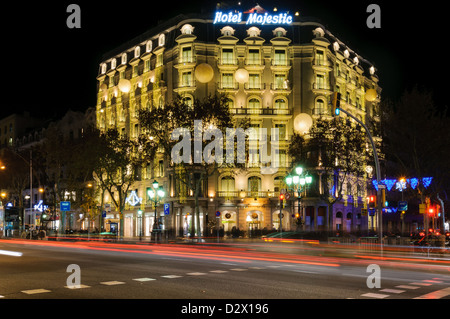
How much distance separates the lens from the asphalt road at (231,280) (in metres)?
11.0

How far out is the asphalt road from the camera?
36.2 ft

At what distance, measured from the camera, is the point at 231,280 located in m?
13.9

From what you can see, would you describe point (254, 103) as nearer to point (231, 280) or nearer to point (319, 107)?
point (319, 107)

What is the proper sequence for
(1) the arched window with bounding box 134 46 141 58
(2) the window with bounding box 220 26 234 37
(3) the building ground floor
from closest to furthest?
1. (3) the building ground floor
2. (2) the window with bounding box 220 26 234 37
3. (1) the arched window with bounding box 134 46 141 58

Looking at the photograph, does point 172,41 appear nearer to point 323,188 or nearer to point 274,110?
Answer: point 274,110

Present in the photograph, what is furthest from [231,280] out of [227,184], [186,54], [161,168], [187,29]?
[187,29]

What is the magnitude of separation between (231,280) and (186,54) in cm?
4866

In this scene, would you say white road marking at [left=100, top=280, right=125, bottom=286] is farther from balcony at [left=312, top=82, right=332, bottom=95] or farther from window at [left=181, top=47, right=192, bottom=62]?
balcony at [left=312, top=82, right=332, bottom=95]

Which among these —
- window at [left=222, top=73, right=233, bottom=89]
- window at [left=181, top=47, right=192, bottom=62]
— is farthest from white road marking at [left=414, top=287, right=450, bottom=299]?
Result: window at [left=181, top=47, right=192, bottom=62]

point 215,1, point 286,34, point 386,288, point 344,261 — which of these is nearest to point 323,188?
point 286,34

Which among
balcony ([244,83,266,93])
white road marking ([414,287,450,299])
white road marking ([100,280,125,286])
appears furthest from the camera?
balcony ([244,83,266,93])

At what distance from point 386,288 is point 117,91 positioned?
206 feet

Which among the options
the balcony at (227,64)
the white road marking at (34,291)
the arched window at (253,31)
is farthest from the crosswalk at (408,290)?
the arched window at (253,31)

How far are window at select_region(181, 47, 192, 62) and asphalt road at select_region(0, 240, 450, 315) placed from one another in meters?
41.4
